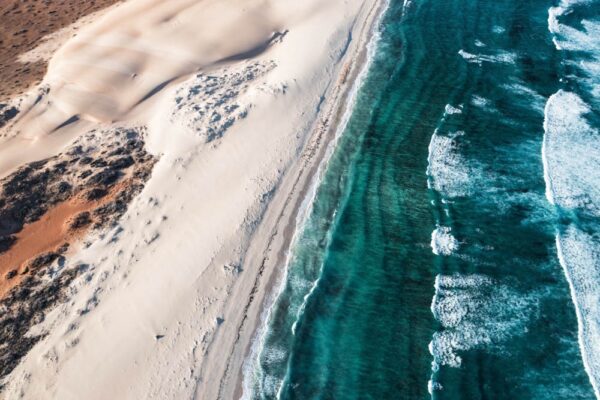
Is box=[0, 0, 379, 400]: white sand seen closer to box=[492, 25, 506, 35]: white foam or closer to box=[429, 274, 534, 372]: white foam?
box=[429, 274, 534, 372]: white foam

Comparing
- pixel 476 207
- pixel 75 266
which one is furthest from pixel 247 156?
pixel 476 207

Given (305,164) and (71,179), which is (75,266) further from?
(305,164)

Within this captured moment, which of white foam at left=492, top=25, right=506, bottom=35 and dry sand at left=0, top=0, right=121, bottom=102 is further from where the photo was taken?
white foam at left=492, top=25, right=506, bottom=35

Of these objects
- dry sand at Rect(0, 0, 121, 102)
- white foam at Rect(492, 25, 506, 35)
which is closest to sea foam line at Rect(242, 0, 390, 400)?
white foam at Rect(492, 25, 506, 35)

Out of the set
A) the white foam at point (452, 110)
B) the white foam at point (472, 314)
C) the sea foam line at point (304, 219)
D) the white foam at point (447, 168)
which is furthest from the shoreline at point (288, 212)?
the white foam at point (472, 314)

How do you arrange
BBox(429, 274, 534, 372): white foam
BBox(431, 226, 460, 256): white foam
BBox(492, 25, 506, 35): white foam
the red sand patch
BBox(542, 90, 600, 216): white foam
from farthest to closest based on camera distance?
BBox(492, 25, 506, 35): white foam < BBox(542, 90, 600, 216): white foam < BBox(431, 226, 460, 256): white foam < the red sand patch < BBox(429, 274, 534, 372): white foam

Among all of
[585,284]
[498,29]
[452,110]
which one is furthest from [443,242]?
[498,29]

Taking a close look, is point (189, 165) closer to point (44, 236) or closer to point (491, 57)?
point (44, 236)
